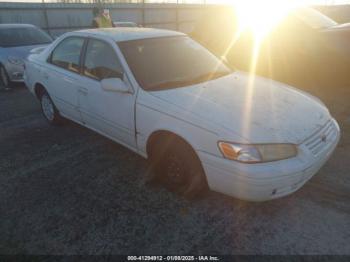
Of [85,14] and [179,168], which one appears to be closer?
[179,168]

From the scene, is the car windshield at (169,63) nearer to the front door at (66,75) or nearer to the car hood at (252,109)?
the car hood at (252,109)

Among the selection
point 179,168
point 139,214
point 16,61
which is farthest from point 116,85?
point 16,61

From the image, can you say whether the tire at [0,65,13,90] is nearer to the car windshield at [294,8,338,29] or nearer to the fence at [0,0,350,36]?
the fence at [0,0,350,36]

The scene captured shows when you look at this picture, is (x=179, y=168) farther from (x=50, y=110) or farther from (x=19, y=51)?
(x=19, y=51)

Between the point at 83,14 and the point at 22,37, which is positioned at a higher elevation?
the point at 83,14

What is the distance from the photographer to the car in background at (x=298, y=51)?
563 cm

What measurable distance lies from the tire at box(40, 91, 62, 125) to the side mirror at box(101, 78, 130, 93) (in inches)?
76.9

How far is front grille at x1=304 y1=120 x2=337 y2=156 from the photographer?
8.61 feet

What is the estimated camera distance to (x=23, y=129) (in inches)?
195

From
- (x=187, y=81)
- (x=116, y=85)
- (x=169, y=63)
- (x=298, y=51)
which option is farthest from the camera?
(x=298, y=51)

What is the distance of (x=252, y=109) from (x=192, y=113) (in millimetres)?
556

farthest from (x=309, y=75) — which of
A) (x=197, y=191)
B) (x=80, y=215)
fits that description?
(x=80, y=215)

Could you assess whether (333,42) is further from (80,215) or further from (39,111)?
(39,111)

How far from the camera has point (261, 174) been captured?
240 centimetres
